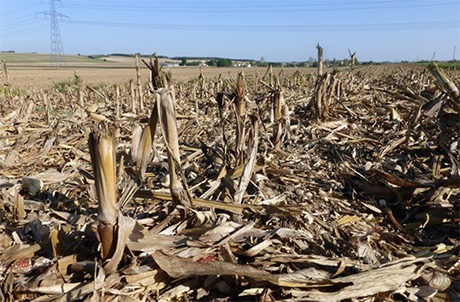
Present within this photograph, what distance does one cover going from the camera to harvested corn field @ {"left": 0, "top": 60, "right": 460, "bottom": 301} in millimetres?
1736

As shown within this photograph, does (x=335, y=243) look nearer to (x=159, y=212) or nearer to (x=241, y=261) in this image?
(x=241, y=261)

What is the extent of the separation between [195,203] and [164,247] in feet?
1.30

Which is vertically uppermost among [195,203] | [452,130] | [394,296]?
[452,130]

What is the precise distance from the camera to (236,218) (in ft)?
7.36

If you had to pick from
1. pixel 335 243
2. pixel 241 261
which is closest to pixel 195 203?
pixel 241 261

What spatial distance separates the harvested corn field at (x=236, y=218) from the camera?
5.70 feet

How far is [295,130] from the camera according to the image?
4.36 meters

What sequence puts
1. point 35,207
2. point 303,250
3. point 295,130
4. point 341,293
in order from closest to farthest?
point 341,293
point 303,250
point 35,207
point 295,130

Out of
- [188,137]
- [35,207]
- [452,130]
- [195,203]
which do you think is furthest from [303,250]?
[188,137]

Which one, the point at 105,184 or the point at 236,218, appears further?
the point at 236,218

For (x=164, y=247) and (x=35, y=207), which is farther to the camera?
(x=35, y=207)

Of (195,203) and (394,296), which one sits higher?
(195,203)

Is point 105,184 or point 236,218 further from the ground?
point 105,184

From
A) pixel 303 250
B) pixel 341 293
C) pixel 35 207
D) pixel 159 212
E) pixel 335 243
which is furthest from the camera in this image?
pixel 35 207
